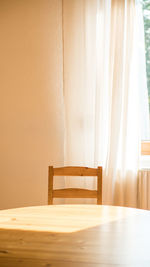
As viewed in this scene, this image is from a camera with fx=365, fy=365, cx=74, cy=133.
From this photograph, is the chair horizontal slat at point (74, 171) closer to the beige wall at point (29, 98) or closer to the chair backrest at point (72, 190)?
the chair backrest at point (72, 190)

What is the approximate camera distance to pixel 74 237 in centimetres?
148

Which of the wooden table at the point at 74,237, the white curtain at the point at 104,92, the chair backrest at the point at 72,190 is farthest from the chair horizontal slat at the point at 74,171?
the white curtain at the point at 104,92

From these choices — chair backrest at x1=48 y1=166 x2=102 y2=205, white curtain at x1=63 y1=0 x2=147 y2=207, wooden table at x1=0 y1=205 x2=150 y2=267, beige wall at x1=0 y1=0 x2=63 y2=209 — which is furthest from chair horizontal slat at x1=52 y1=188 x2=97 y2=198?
beige wall at x1=0 y1=0 x2=63 y2=209

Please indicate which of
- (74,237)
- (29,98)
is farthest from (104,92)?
(74,237)

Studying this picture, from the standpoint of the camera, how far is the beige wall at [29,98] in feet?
12.2

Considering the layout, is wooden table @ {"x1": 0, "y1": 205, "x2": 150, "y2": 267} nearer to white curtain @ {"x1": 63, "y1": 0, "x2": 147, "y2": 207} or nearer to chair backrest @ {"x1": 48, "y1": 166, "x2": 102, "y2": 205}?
chair backrest @ {"x1": 48, "y1": 166, "x2": 102, "y2": 205}

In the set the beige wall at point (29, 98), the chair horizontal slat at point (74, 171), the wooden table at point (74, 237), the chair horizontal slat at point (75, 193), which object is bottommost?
the wooden table at point (74, 237)

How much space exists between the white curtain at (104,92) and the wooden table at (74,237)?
156cm

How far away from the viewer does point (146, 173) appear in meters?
3.45

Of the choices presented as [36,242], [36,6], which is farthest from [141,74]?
[36,242]

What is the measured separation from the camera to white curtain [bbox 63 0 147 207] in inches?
136

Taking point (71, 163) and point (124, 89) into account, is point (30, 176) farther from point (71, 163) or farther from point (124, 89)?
point (124, 89)

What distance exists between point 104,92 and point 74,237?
2.22 metres

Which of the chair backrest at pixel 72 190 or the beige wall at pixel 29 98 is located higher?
the beige wall at pixel 29 98
